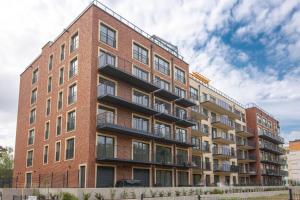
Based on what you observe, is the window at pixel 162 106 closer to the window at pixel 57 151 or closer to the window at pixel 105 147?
the window at pixel 105 147

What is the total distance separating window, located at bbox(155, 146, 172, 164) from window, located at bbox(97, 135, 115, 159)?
6.61 meters

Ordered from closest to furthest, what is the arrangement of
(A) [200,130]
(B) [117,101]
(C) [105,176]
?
(C) [105,176] < (B) [117,101] < (A) [200,130]

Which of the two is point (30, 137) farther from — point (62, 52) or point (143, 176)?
point (143, 176)

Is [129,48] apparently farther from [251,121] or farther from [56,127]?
[251,121]

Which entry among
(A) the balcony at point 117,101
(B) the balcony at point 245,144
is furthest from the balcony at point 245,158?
(A) the balcony at point 117,101

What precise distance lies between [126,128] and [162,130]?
7.87 metres

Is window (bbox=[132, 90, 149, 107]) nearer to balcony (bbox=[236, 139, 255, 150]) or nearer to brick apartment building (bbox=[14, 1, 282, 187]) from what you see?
brick apartment building (bbox=[14, 1, 282, 187])

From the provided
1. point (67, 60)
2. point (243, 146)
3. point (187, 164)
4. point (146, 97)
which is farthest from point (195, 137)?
point (67, 60)

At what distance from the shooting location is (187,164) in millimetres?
40000

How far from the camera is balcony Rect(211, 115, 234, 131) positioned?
5337 centimetres

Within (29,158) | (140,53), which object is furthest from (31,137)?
(140,53)

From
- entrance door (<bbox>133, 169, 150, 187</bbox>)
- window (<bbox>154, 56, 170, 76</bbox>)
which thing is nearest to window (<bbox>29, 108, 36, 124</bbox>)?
entrance door (<bbox>133, 169, 150, 187</bbox>)

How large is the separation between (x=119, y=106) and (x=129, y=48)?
6.83 metres

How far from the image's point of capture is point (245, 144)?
6519 centimetres
